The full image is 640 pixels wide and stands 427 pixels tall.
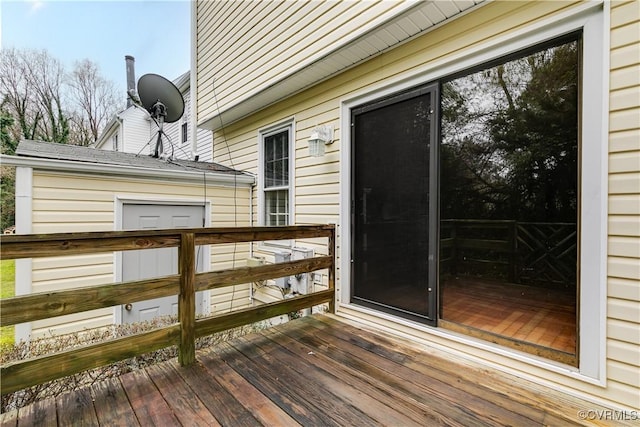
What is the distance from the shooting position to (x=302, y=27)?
3.48m

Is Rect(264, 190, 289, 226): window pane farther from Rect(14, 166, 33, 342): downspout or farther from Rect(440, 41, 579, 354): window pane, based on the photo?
Rect(14, 166, 33, 342): downspout

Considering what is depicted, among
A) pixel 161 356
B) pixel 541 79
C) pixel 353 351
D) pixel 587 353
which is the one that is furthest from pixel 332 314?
pixel 541 79

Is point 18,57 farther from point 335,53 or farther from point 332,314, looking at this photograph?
point 332,314

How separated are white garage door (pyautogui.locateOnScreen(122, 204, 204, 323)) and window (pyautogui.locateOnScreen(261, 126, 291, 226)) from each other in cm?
112

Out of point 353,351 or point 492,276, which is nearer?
point 353,351

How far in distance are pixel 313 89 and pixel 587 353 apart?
3.62 m

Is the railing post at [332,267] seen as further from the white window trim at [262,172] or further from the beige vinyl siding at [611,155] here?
the white window trim at [262,172]

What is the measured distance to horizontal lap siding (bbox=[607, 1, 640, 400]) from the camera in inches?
65.9

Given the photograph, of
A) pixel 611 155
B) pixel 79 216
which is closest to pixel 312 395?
pixel 611 155

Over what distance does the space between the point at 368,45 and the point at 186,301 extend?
9.33 ft

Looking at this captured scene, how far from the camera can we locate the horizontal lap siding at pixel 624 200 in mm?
1674

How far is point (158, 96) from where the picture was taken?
5.00 metres
